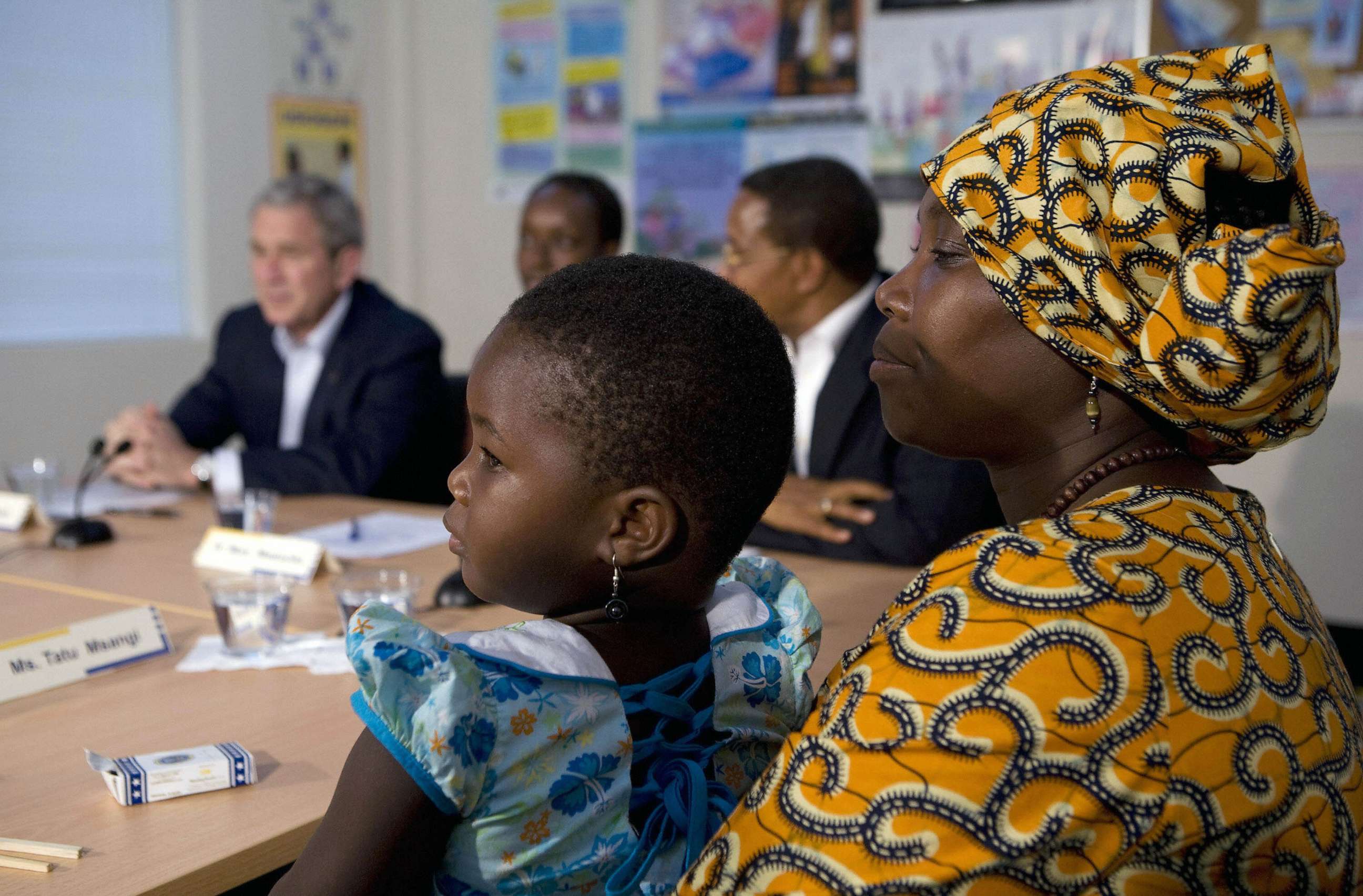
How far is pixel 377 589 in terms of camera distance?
5.84 ft

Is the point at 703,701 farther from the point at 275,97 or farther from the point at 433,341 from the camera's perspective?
the point at 275,97

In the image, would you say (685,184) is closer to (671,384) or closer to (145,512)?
(145,512)

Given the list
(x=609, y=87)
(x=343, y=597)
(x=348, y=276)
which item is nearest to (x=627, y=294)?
(x=343, y=597)

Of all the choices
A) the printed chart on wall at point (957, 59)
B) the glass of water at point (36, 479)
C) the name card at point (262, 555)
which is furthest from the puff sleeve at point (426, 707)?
the printed chart on wall at point (957, 59)

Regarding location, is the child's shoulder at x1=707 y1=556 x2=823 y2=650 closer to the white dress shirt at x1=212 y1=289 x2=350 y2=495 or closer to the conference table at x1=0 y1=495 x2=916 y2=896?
the conference table at x1=0 y1=495 x2=916 y2=896

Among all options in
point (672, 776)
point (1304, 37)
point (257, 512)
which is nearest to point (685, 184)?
point (1304, 37)

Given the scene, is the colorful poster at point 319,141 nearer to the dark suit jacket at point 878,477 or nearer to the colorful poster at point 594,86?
the colorful poster at point 594,86

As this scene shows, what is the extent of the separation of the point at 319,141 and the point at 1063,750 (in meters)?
4.56

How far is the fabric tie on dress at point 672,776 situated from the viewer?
96 cm

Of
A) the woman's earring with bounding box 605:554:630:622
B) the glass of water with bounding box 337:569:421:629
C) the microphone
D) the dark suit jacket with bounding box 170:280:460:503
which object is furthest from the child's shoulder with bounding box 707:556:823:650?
the dark suit jacket with bounding box 170:280:460:503

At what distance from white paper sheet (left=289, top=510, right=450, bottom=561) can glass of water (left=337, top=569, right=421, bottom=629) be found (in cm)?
45

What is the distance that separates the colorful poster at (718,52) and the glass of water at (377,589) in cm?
305

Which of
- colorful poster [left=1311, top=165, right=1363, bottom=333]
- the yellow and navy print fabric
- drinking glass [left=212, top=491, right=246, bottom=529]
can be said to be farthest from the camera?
colorful poster [left=1311, top=165, right=1363, bottom=333]

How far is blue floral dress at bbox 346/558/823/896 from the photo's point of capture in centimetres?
85
